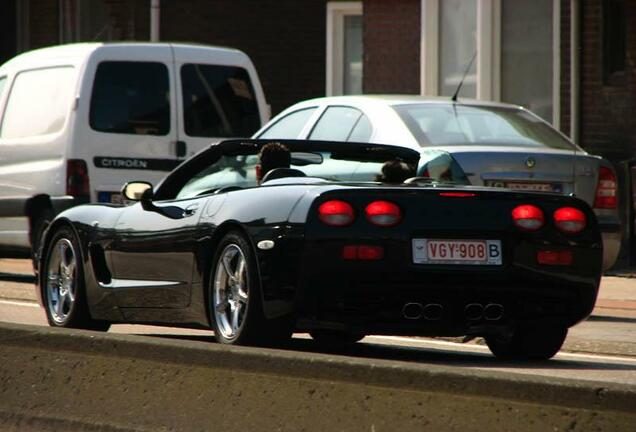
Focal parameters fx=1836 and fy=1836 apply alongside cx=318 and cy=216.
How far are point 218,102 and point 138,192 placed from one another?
609 centimetres

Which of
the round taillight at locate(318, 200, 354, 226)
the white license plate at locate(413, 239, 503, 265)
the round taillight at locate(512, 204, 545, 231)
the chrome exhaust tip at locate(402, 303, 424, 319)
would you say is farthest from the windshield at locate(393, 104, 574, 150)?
the round taillight at locate(318, 200, 354, 226)

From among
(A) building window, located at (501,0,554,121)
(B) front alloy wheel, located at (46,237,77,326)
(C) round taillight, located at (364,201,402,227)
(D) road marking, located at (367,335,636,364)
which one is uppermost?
(A) building window, located at (501,0,554,121)

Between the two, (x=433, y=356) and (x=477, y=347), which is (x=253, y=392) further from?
(x=477, y=347)

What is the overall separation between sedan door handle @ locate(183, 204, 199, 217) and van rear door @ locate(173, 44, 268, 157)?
6104mm

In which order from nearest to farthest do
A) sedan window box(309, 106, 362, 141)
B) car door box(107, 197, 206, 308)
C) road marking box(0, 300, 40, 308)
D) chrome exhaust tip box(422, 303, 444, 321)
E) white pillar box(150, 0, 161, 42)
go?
chrome exhaust tip box(422, 303, 444, 321) < car door box(107, 197, 206, 308) < sedan window box(309, 106, 362, 141) < road marking box(0, 300, 40, 308) < white pillar box(150, 0, 161, 42)

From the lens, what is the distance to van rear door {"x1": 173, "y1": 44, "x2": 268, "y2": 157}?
15656 millimetres

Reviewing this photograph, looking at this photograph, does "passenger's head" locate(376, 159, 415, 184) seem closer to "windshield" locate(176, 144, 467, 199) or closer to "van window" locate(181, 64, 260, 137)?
"windshield" locate(176, 144, 467, 199)

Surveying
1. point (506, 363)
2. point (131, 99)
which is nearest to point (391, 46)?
point (131, 99)

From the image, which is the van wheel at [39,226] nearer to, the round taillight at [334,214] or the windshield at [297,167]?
the windshield at [297,167]

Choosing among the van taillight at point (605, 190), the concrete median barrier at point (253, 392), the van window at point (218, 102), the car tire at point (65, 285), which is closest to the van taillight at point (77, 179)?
the van window at point (218, 102)

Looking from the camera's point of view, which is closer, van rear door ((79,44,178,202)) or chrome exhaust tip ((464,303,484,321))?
chrome exhaust tip ((464,303,484,321))

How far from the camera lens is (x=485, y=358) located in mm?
9734

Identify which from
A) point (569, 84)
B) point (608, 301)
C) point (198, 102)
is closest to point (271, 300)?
point (608, 301)

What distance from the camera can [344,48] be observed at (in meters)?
27.2
